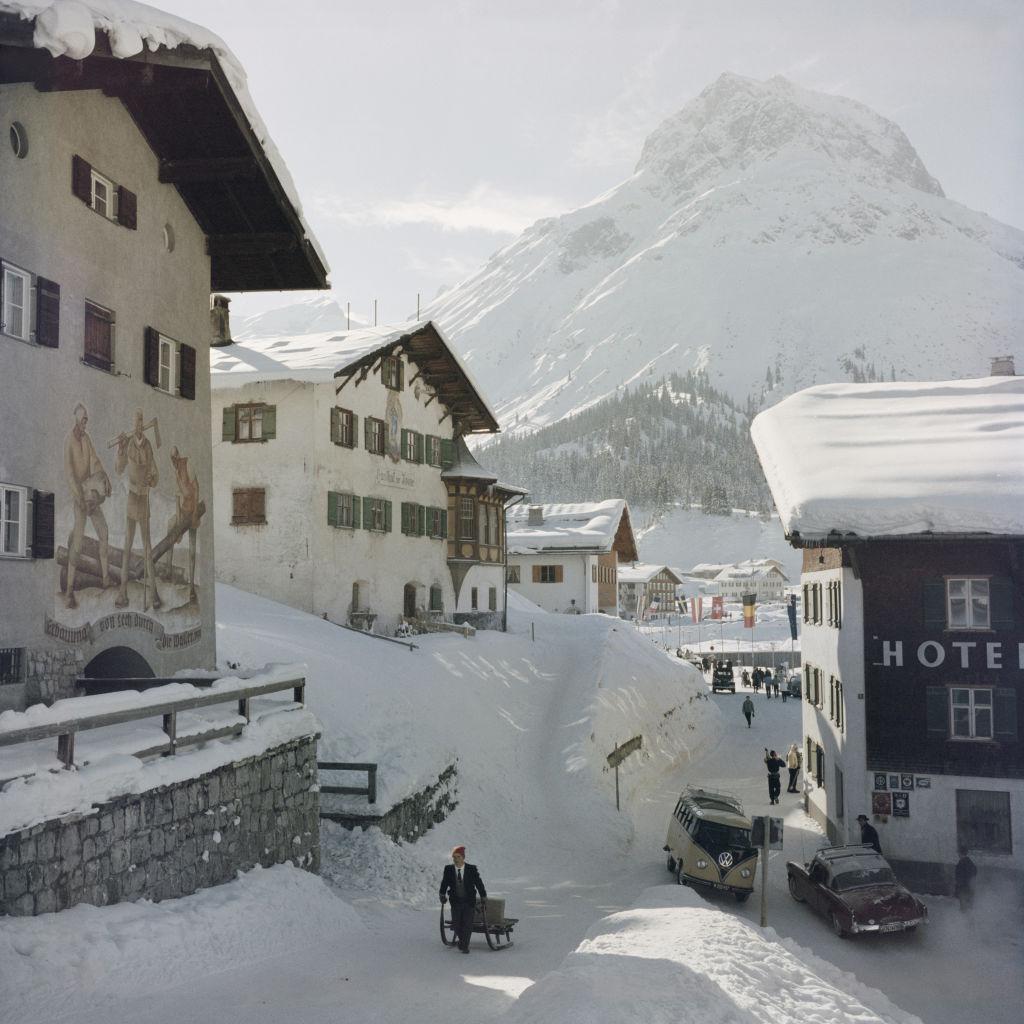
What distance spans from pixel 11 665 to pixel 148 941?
4.27 metres

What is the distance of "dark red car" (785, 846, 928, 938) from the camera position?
18.2 meters

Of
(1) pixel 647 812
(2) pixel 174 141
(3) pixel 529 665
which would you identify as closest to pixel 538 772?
(1) pixel 647 812

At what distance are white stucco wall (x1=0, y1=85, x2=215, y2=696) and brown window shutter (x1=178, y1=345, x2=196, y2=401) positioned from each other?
0.57ft

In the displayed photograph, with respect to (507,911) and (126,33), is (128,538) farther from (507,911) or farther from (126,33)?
(507,911)

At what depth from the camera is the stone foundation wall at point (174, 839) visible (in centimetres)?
951

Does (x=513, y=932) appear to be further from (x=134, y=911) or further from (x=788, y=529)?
(x=788, y=529)

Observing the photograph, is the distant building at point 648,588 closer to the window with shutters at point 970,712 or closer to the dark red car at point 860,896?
the window with shutters at point 970,712

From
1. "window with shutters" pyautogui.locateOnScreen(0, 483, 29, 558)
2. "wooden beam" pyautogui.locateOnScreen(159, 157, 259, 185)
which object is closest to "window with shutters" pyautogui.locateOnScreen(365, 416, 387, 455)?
"wooden beam" pyautogui.locateOnScreen(159, 157, 259, 185)

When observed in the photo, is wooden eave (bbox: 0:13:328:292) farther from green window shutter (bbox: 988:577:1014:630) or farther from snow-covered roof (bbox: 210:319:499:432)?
green window shutter (bbox: 988:577:1014:630)

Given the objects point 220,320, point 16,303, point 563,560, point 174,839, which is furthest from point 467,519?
point 174,839

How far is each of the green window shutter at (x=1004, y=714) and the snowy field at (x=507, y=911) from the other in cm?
339

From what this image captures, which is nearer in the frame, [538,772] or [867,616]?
[867,616]

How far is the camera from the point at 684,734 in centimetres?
4069

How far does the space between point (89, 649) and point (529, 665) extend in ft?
77.7
